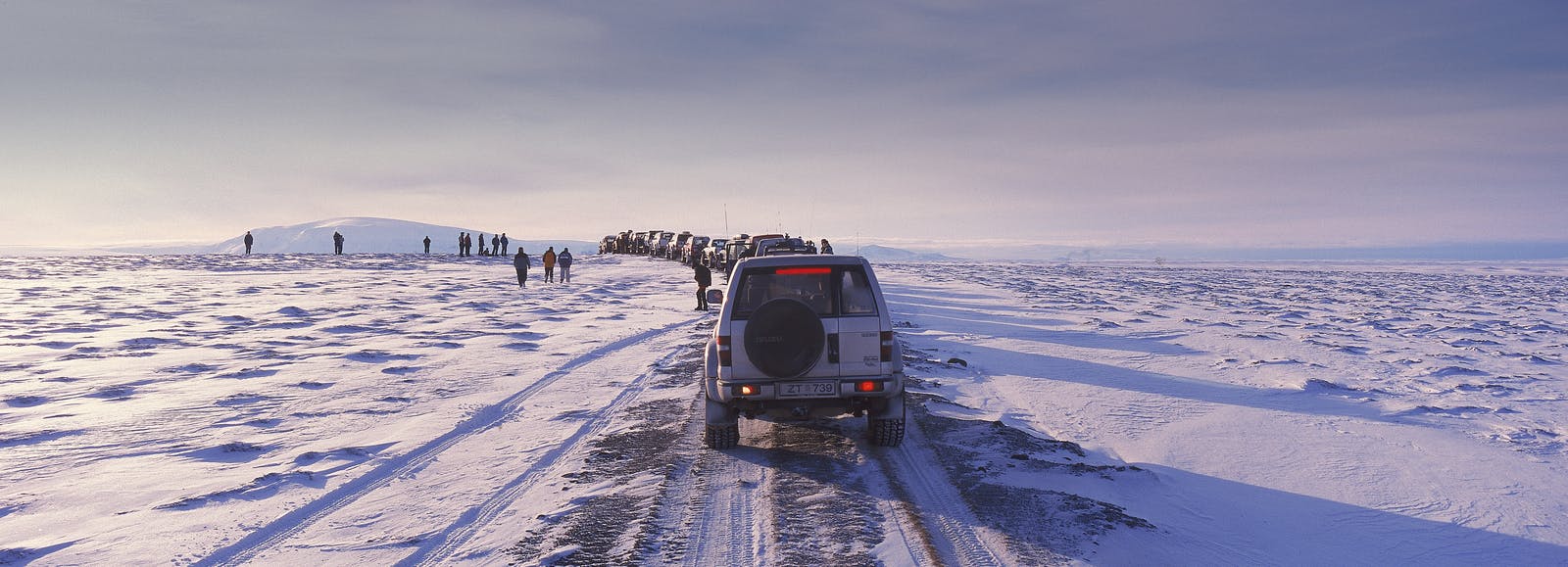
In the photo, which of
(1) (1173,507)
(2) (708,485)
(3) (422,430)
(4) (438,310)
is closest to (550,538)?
(2) (708,485)

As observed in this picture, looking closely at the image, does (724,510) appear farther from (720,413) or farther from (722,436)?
(722,436)

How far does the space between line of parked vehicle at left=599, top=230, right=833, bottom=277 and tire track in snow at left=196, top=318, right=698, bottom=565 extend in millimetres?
3417

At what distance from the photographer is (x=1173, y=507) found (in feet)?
19.9

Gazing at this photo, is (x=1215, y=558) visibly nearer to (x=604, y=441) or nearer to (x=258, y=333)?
(x=604, y=441)

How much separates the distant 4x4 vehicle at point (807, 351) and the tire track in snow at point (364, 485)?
6.32 feet

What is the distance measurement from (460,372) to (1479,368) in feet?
54.6

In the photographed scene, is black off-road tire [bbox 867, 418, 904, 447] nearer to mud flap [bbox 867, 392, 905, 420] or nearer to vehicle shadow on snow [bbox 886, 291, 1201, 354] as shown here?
mud flap [bbox 867, 392, 905, 420]

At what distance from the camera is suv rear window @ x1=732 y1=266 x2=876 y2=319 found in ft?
23.4

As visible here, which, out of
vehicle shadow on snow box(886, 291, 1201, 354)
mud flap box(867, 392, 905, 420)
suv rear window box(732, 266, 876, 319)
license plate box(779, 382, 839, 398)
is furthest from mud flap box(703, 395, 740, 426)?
vehicle shadow on snow box(886, 291, 1201, 354)

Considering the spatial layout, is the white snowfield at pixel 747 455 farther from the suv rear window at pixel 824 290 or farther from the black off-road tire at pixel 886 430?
the suv rear window at pixel 824 290

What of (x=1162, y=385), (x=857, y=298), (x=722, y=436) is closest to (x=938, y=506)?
(x=857, y=298)

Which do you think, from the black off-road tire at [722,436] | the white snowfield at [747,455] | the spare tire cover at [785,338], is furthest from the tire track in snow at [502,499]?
the spare tire cover at [785,338]

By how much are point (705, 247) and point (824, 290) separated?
1619 inches

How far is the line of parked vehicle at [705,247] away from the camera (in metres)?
25.1
